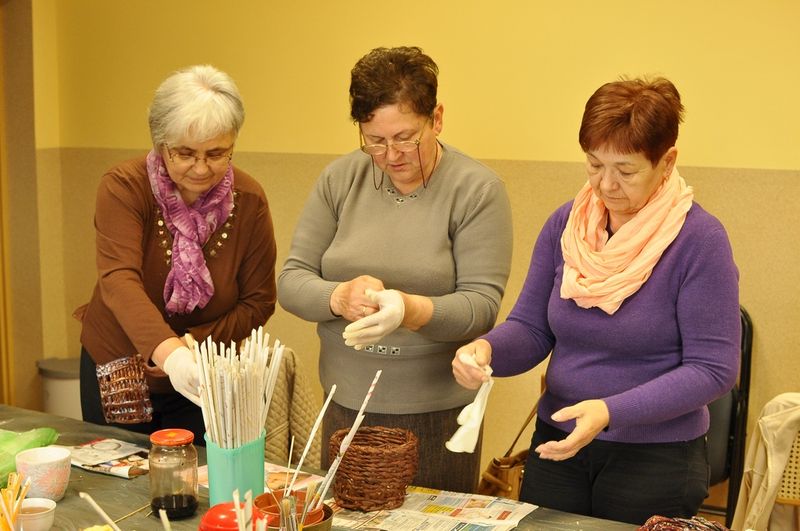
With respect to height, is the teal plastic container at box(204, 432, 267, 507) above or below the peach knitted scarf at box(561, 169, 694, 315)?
below

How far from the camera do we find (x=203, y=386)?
1.67 m

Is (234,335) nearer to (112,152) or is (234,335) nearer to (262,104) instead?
(262,104)

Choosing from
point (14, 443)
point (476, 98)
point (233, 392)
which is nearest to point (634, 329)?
point (233, 392)

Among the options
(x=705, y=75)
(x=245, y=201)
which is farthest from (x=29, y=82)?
(x=705, y=75)

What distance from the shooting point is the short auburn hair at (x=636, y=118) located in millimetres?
1790

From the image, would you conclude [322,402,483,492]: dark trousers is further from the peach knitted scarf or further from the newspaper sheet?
the peach knitted scarf

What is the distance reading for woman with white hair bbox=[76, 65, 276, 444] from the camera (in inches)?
85.5

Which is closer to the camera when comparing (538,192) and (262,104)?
(538,192)

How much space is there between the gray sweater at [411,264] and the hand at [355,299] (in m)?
0.04

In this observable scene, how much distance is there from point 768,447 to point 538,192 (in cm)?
121

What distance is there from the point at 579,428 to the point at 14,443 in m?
1.19

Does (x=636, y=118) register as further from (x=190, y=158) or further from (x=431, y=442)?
(x=190, y=158)

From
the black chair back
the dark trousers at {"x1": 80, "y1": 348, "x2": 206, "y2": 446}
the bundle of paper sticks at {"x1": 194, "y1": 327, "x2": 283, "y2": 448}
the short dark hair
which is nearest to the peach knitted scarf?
the short dark hair

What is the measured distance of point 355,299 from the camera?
2000mm
